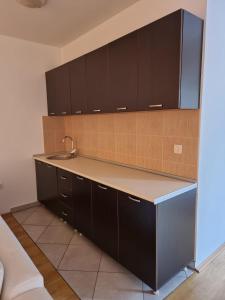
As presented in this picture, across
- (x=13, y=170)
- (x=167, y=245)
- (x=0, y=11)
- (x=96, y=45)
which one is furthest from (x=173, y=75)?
(x=13, y=170)

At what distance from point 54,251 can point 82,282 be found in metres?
0.57

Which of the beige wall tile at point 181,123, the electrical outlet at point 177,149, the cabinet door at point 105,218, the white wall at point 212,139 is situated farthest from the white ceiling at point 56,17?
the cabinet door at point 105,218

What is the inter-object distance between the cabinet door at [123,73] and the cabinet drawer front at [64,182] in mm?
1012

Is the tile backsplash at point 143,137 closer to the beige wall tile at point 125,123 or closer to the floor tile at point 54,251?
the beige wall tile at point 125,123

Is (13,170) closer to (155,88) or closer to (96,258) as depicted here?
(96,258)

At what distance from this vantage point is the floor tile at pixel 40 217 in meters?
2.93

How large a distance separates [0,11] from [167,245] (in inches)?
112

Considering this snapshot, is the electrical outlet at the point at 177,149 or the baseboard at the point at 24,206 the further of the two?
the baseboard at the point at 24,206

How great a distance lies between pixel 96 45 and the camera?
9.08ft

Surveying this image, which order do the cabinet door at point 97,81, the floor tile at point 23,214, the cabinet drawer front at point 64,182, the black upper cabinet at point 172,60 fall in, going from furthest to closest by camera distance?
the floor tile at point 23,214
the cabinet drawer front at point 64,182
the cabinet door at point 97,81
the black upper cabinet at point 172,60

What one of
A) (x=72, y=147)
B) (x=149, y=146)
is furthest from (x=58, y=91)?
(x=149, y=146)

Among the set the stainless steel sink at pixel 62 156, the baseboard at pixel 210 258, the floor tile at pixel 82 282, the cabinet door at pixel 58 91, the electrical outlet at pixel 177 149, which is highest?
the cabinet door at pixel 58 91

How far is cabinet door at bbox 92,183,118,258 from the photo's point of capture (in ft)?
6.43

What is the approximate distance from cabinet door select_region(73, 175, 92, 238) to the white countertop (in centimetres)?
11
